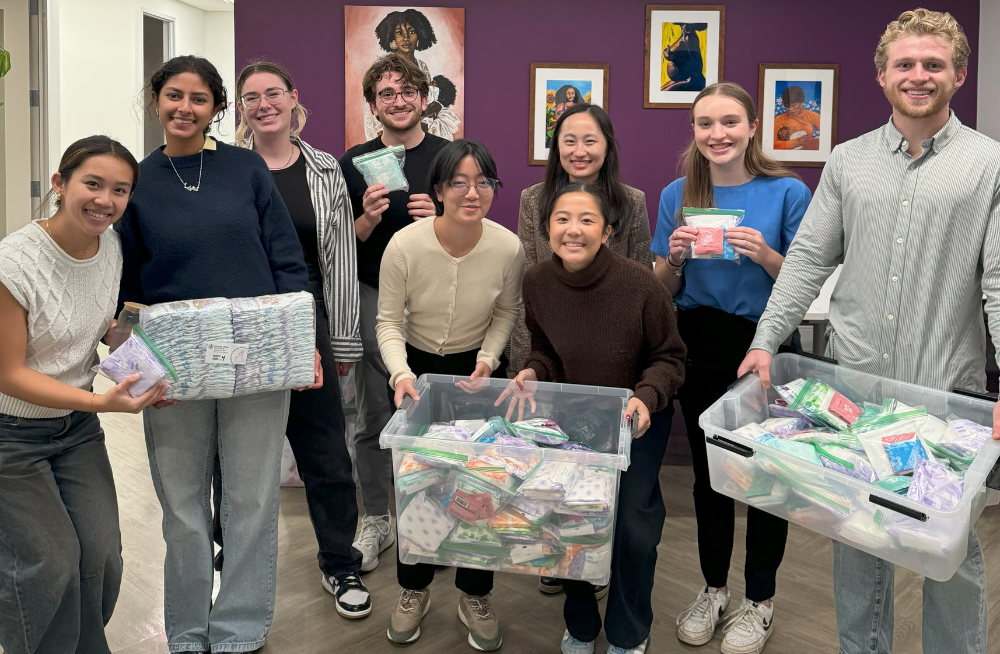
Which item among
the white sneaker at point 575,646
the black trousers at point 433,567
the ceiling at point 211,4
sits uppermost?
the ceiling at point 211,4

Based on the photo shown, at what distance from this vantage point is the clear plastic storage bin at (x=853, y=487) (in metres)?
1.53

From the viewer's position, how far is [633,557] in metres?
2.15

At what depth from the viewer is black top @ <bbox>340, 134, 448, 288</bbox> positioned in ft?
9.04

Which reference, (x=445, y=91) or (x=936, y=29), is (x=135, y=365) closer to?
(x=936, y=29)

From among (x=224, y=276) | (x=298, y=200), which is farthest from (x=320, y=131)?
Result: (x=224, y=276)

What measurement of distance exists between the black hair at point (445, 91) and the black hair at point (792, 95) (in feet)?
6.25

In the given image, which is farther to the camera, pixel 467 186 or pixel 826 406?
pixel 467 186

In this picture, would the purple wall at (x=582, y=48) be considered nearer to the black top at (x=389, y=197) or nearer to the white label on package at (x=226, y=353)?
the black top at (x=389, y=197)

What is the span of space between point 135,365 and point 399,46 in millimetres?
3385

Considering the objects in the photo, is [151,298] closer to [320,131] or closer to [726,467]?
[726,467]

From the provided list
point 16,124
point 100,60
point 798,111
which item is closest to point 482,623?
point 798,111

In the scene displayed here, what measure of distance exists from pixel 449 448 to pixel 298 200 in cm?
104

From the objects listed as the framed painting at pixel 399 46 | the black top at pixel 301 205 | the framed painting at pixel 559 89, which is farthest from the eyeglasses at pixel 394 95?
the framed painting at pixel 559 89

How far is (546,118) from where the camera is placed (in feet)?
16.0
